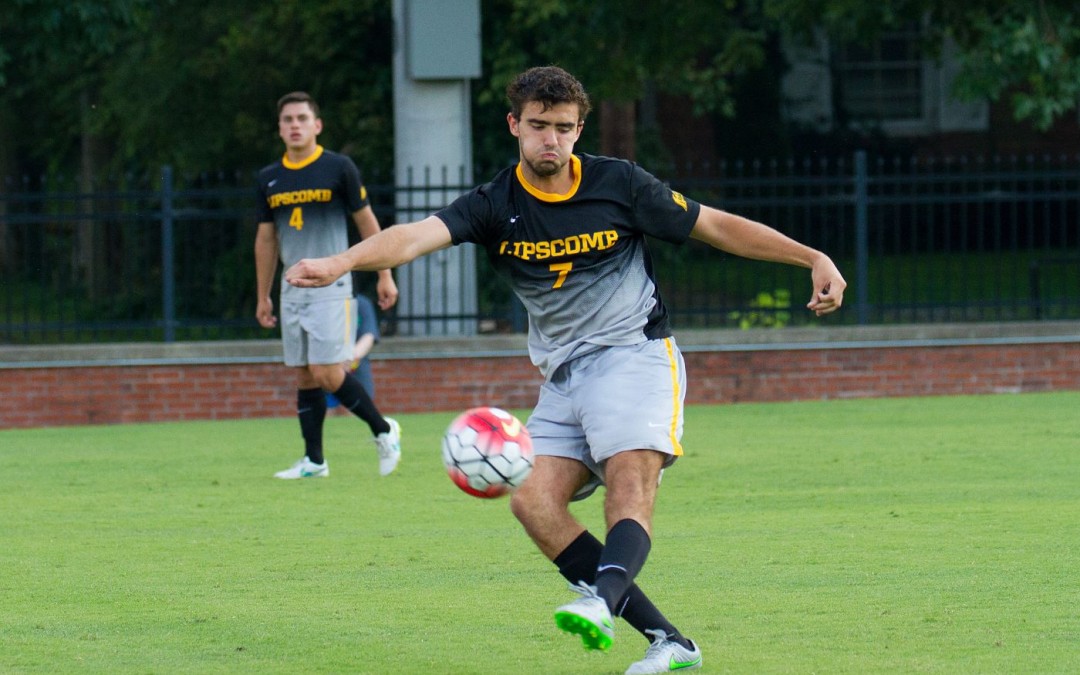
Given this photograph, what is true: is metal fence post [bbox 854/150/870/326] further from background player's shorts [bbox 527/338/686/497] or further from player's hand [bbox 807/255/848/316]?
player's hand [bbox 807/255/848/316]

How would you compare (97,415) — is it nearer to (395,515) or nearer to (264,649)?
(395,515)

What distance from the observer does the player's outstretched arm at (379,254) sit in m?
5.09

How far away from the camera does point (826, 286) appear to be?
530 centimetres

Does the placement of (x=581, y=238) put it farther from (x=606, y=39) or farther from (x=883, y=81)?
(x=883, y=81)

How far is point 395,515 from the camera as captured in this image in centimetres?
892

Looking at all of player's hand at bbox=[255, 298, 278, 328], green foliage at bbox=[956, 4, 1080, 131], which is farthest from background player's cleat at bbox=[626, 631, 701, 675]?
green foliage at bbox=[956, 4, 1080, 131]

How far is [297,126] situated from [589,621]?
6102 mm

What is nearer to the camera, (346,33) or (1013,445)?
(1013,445)

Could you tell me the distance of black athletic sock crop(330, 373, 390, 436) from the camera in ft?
34.7

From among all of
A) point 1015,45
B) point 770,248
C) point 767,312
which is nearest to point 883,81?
point 1015,45

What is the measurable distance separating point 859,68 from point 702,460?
19526 mm

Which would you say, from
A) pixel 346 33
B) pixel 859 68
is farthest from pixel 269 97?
pixel 859 68

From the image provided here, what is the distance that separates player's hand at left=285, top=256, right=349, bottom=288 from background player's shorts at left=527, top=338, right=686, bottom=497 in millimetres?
817

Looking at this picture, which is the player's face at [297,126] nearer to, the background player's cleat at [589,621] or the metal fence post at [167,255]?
the metal fence post at [167,255]
